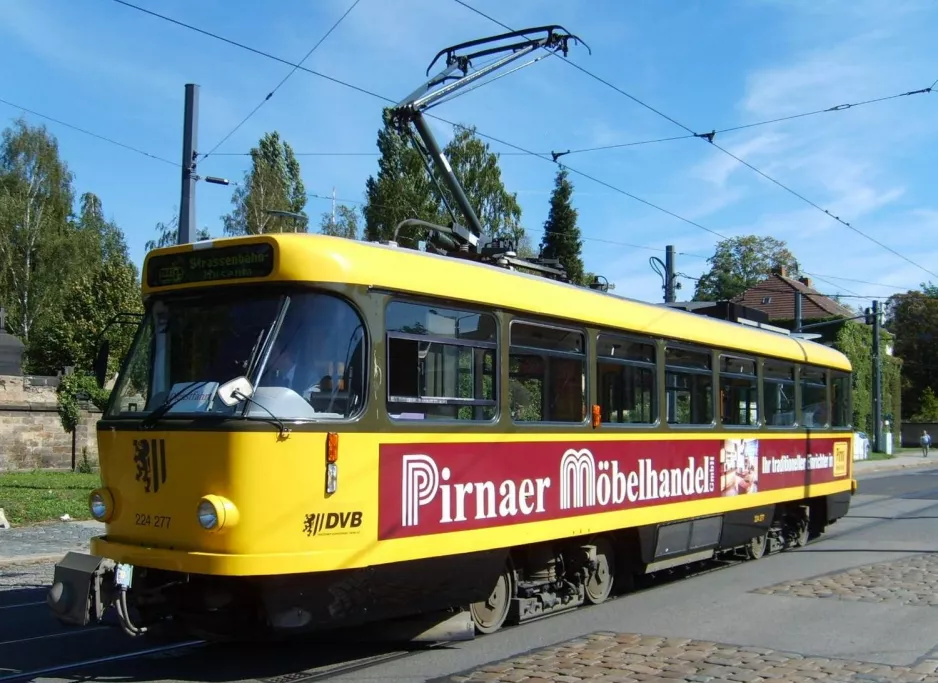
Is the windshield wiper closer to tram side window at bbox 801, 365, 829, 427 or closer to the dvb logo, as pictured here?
the dvb logo

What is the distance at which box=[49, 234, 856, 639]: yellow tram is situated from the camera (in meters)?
5.82

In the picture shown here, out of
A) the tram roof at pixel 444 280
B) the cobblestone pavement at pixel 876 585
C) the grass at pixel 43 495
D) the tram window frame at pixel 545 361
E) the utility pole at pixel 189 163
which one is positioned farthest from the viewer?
the grass at pixel 43 495

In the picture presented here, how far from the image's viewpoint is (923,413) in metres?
68.9

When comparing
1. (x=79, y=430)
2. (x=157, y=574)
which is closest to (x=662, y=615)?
(x=157, y=574)

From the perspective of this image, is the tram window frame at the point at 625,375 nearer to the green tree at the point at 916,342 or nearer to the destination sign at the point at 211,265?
the destination sign at the point at 211,265

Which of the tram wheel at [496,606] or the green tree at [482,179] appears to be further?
the green tree at [482,179]

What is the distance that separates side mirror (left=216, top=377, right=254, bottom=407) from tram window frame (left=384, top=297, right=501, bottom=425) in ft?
3.12

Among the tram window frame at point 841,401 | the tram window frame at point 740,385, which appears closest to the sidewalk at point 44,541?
the tram window frame at point 740,385

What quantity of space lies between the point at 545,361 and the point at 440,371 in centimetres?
128

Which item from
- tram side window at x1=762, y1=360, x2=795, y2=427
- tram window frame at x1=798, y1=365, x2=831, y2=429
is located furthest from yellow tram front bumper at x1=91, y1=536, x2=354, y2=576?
tram window frame at x1=798, y1=365, x2=831, y2=429

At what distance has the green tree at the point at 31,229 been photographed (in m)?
48.4

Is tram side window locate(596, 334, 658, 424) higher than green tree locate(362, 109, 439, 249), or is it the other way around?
green tree locate(362, 109, 439, 249)

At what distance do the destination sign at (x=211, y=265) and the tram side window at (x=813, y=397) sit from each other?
30.5ft

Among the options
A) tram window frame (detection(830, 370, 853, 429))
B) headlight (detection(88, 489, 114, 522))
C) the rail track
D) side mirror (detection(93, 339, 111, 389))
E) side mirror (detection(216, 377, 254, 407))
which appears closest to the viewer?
side mirror (detection(216, 377, 254, 407))
